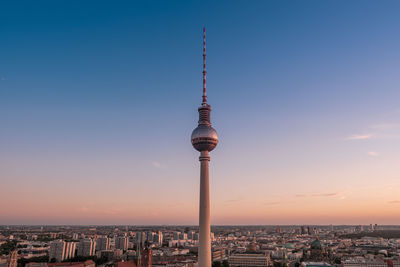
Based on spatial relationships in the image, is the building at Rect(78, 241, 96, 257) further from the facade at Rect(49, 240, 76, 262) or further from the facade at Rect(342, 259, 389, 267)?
the facade at Rect(342, 259, 389, 267)

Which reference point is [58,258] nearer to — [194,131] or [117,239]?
[117,239]

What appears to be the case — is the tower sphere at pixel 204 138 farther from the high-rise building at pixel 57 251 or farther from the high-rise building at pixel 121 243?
the high-rise building at pixel 121 243

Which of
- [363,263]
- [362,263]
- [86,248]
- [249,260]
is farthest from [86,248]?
[363,263]

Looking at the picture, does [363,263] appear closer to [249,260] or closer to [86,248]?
[249,260]

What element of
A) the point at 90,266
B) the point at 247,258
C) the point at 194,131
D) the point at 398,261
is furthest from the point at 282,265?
the point at 194,131

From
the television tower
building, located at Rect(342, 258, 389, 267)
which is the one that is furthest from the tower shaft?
building, located at Rect(342, 258, 389, 267)
